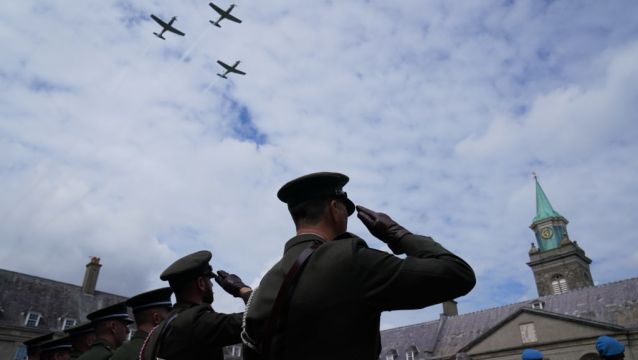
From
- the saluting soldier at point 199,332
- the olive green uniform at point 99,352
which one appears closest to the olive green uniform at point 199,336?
the saluting soldier at point 199,332

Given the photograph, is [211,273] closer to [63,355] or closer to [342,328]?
[342,328]

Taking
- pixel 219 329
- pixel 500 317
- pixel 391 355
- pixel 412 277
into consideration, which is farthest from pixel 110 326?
pixel 391 355

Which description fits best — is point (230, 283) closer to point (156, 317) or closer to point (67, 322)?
point (156, 317)

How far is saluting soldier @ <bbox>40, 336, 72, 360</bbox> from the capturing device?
32.7 ft

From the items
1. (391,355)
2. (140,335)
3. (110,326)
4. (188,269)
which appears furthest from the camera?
(391,355)

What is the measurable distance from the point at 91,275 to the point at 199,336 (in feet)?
147

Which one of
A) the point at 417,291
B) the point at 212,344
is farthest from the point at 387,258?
the point at 212,344

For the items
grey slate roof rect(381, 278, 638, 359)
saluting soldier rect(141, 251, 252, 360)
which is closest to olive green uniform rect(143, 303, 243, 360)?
saluting soldier rect(141, 251, 252, 360)

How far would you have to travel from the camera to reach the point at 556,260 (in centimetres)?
6800

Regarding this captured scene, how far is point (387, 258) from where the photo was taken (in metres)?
2.42

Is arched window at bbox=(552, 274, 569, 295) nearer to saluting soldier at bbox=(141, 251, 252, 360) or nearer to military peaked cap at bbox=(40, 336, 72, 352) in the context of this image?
military peaked cap at bbox=(40, 336, 72, 352)

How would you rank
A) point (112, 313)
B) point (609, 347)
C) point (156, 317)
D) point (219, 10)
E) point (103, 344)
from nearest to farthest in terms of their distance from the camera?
1. point (609, 347)
2. point (156, 317)
3. point (103, 344)
4. point (112, 313)
5. point (219, 10)

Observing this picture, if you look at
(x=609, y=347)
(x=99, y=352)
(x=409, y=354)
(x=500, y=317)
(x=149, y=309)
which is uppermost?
(x=500, y=317)

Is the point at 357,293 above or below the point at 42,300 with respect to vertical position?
below
